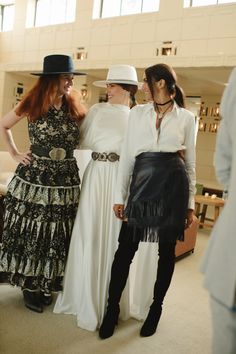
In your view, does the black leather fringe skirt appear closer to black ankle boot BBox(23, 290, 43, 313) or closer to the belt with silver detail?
the belt with silver detail

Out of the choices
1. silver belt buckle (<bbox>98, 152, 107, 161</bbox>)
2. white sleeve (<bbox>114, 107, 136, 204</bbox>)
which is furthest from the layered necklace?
silver belt buckle (<bbox>98, 152, 107, 161</bbox>)

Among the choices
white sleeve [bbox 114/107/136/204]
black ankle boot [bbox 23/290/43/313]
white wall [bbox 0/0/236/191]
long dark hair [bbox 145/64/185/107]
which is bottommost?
black ankle boot [bbox 23/290/43/313]

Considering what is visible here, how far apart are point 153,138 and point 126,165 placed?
0.77 feet

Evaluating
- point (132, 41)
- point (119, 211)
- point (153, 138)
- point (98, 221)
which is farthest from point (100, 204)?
point (132, 41)

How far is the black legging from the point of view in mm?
2135

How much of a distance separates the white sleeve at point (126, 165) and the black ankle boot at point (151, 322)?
68 centimetres

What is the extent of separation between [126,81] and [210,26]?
590 cm

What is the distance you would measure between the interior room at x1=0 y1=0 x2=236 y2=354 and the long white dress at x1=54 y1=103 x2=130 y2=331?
231 mm

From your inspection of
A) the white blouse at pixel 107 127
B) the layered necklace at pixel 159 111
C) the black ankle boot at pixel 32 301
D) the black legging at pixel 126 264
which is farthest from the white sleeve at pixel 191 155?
the black ankle boot at pixel 32 301

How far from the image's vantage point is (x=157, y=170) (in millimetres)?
1964

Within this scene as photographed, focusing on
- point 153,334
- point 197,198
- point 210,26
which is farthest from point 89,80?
point 153,334

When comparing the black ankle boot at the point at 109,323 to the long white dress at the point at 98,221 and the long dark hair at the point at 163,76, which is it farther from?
the long dark hair at the point at 163,76

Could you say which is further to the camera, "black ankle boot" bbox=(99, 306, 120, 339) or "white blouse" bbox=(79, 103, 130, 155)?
"white blouse" bbox=(79, 103, 130, 155)

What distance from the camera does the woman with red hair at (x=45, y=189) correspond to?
89.7 inches
